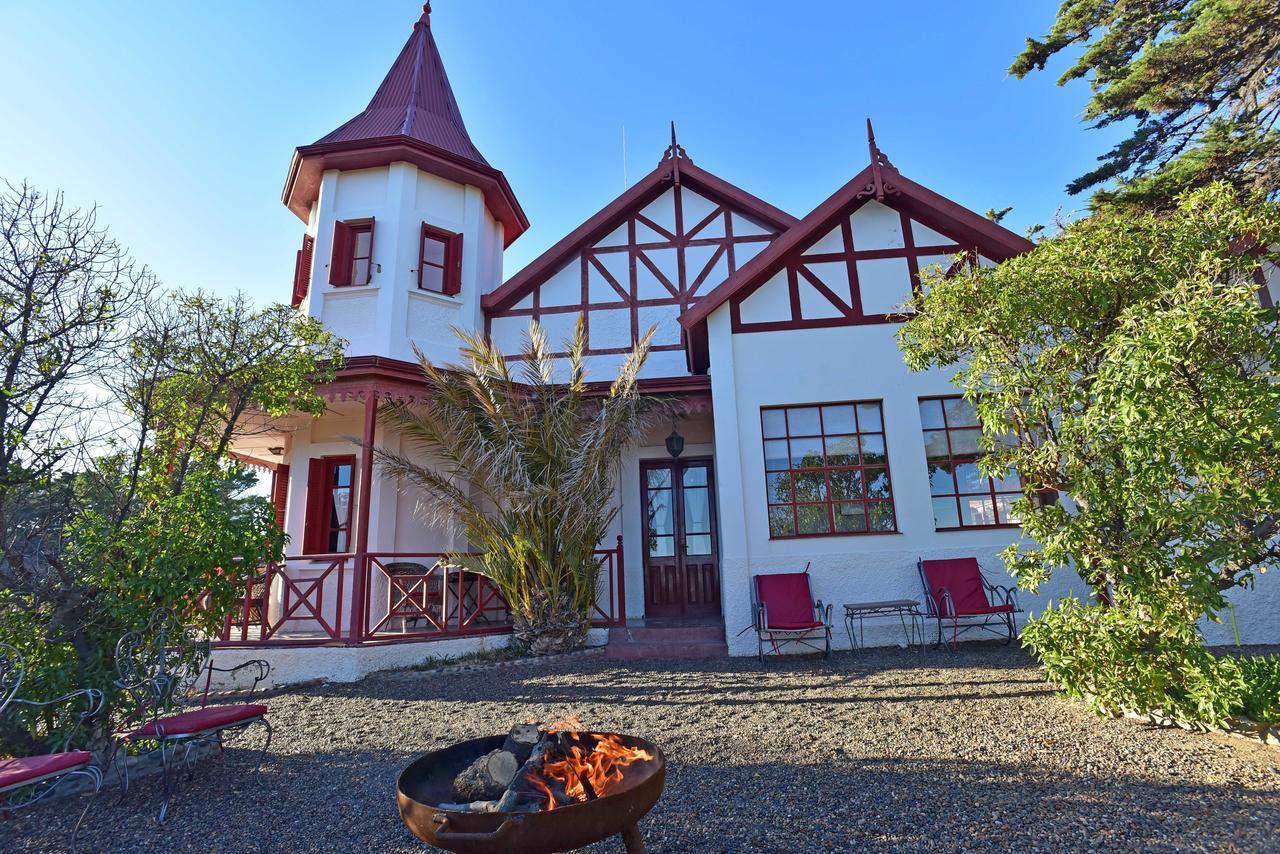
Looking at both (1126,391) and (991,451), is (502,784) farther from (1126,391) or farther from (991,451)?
(991,451)

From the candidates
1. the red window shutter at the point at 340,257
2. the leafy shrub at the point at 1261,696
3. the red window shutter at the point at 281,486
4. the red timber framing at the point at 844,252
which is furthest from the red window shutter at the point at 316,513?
the leafy shrub at the point at 1261,696

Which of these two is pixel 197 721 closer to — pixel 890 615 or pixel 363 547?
pixel 363 547

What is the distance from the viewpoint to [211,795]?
3.80 meters

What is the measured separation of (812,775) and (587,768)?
5.61 feet

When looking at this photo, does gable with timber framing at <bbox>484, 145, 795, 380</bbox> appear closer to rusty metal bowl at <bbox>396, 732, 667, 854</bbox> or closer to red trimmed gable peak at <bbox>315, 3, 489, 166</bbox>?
red trimmed gable peak at <bbox>315, 3, 489, 166</bbox>

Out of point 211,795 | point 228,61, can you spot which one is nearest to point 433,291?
point 228,61

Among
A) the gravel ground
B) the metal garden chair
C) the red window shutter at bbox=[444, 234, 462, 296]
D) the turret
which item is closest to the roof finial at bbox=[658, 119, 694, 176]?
the turret

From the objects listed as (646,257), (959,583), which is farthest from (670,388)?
(959,583)

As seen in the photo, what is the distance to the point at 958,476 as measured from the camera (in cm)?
774

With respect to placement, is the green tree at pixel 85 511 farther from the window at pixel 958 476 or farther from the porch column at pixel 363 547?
the window at pixel 958 476

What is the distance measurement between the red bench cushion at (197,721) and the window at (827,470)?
211 inches

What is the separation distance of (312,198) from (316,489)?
184 inches

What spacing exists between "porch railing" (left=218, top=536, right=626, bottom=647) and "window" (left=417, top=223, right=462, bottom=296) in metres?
4.05

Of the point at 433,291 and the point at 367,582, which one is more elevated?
the point at 433,291
